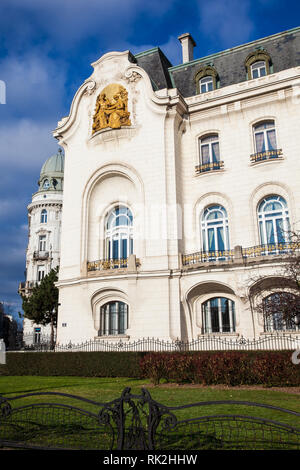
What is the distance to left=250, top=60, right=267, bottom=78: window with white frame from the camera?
81.5ft

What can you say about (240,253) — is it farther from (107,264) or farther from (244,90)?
(244,90)

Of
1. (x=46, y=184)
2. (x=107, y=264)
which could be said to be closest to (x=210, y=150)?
(x=107, y=264)

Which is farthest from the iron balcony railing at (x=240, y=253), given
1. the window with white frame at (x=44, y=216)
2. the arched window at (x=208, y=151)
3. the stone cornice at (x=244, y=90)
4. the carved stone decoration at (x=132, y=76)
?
the window with white frame at (x=44, y=216)

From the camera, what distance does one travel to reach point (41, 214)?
49250 millimetres

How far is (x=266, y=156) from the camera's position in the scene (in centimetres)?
2273

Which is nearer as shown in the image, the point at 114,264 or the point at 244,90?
the point at 114,264

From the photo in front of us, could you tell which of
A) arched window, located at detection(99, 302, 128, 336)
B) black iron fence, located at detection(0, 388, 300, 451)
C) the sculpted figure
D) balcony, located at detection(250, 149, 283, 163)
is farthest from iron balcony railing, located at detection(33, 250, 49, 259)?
black iron fence, located at detection(0, 388, 300, 451)

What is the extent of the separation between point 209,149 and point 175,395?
16797mm

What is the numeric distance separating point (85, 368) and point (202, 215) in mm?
11101

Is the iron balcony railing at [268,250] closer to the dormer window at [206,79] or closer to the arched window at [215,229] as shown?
the arched window at [215,229]

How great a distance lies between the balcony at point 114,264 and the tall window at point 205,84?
40.3 ft

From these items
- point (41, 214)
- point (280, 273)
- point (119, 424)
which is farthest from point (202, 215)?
point (41, 214)

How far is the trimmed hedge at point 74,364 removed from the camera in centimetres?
1728
